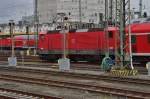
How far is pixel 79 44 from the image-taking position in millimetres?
40031

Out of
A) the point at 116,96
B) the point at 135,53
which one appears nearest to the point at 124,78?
the point at 116,96

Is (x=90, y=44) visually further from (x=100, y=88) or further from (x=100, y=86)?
(x=100, y=88)

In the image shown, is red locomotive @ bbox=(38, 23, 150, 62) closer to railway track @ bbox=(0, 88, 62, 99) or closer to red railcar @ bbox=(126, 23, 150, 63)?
red railcar @ bbox=(126, 23, 150, 63)

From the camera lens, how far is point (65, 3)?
431 feet

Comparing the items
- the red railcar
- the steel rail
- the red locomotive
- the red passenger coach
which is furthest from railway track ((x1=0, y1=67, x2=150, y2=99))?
the red passenger coach

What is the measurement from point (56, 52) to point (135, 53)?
1162cm

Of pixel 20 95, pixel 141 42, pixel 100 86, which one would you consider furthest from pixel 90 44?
pixel 20 95

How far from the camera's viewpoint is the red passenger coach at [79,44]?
3728 cm

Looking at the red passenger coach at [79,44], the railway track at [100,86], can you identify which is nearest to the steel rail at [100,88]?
the railway track at [100,86]

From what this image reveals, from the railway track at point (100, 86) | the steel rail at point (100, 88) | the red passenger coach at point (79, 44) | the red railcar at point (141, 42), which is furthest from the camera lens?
the red passenger coach at point (79, 44)

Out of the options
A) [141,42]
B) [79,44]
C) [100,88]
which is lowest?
[100,88]

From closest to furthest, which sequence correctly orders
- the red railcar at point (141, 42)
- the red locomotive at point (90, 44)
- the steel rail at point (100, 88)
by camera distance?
the steel rail at point (100, 88), the red railcar at point (141, 42), the red locomotive at point (90, 44)

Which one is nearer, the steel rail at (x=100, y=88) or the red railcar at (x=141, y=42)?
the steel rail at (x=100, y=88)

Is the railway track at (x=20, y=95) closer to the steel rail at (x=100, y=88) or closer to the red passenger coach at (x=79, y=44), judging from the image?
the steel rail at (x=100, y=88)
